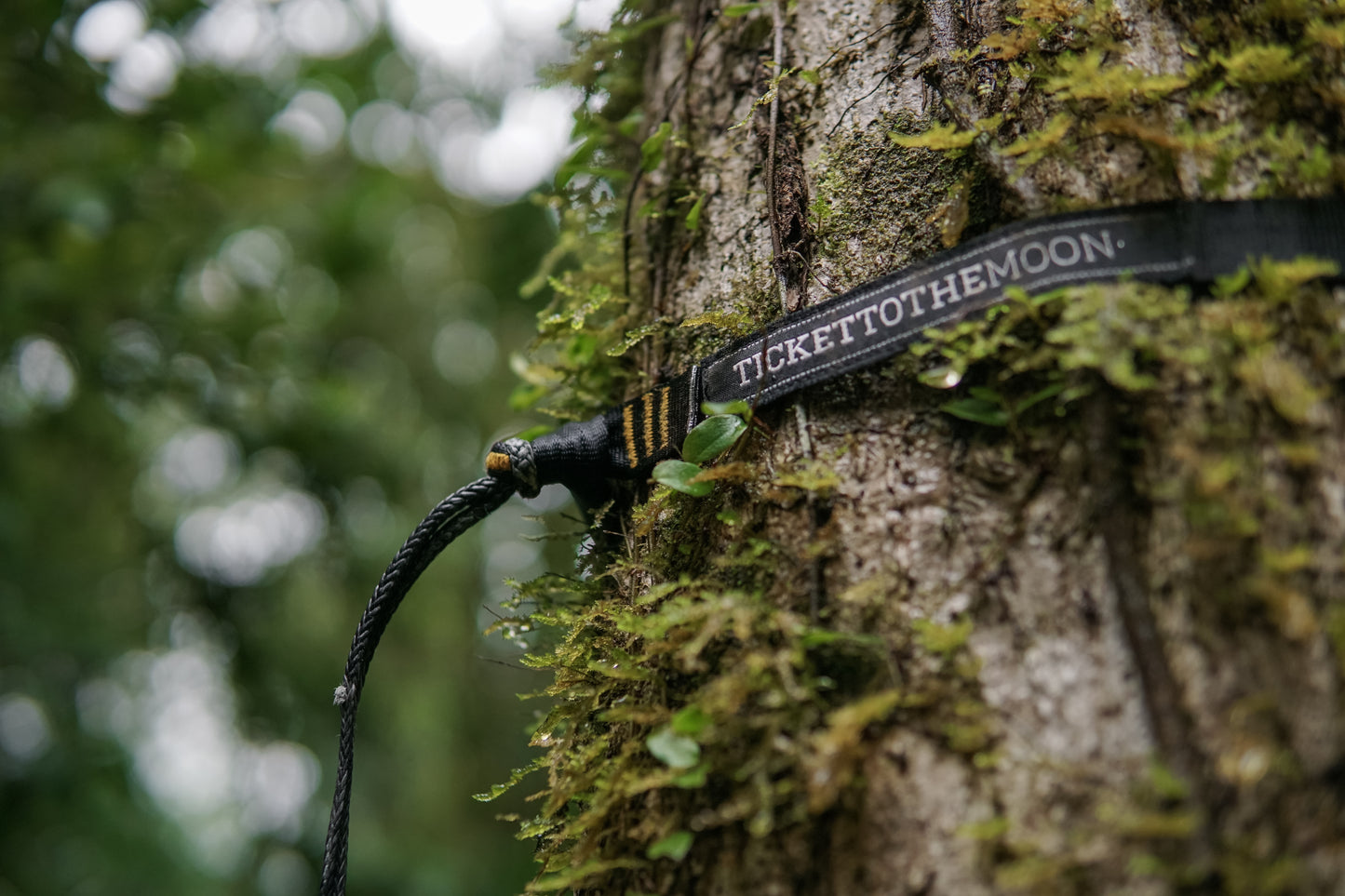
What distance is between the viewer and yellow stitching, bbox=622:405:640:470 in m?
1.26

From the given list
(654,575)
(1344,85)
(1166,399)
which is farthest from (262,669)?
(1344,85)

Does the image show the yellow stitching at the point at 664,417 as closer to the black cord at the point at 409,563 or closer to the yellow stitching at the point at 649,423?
the yellow stitching at the point at 649,423

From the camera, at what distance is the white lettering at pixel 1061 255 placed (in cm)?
93

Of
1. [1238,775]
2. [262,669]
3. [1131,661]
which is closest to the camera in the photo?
[1238,775]

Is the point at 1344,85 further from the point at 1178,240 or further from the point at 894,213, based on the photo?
the point at 894,213

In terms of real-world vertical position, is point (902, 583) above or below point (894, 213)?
below

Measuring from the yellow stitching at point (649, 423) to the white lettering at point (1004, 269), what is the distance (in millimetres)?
536

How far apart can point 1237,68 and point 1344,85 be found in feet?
0.38

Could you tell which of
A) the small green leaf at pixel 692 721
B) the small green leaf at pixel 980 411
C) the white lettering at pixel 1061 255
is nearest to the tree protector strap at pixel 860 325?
the white lettering at pixel 1061 255

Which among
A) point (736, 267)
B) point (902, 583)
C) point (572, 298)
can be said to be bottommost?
point (902, 583)

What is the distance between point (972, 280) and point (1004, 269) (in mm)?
40

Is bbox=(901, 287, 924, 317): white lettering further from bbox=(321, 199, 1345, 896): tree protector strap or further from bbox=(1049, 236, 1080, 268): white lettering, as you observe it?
bbox=(1049, 236, 1080, 268): white lettering

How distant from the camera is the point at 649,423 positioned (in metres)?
1.25

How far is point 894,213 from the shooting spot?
45.1 inches
